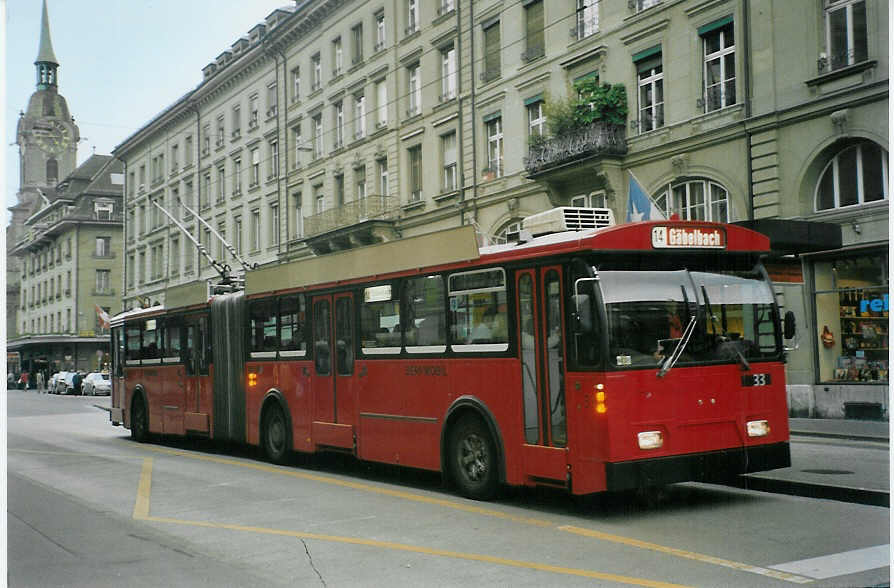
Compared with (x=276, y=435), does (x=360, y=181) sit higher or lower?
higher

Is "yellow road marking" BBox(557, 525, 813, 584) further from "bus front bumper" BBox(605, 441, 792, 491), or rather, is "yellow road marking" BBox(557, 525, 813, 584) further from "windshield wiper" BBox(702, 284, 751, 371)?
"windshield wiper" BBox(702, 284, 751, 371)

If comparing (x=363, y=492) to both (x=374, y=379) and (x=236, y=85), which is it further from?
(x=236, y=85)

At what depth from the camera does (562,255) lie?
9117mm

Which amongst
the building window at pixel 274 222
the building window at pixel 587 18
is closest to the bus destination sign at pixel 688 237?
the building window at pixel 587 18

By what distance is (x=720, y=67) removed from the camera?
2220cm

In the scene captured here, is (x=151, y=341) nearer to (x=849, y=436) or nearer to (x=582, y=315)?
(x=582, y=315)

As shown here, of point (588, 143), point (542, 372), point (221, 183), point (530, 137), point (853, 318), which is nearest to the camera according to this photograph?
point (542, 372)

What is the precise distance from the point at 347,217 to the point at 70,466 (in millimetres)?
20907

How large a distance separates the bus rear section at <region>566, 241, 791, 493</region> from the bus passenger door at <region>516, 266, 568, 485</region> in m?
0.25

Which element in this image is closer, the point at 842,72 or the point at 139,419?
the point at 842,72

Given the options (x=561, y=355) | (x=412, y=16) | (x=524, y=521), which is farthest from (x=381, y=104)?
(x=524, y=521)

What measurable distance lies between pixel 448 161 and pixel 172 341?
585 inches

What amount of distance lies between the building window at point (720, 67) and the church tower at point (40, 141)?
15839 mm

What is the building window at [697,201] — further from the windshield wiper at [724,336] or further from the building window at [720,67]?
the windshield wiper at [724,336]
